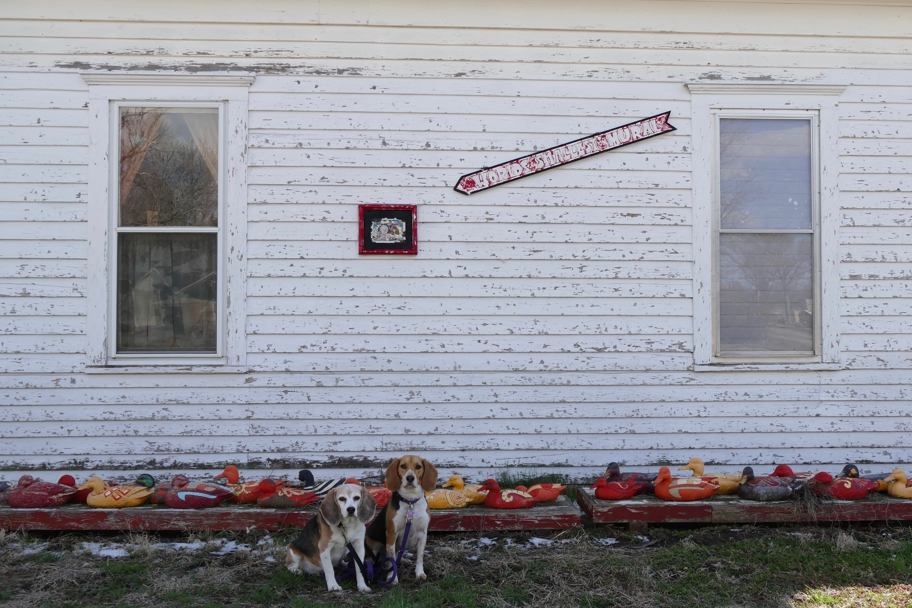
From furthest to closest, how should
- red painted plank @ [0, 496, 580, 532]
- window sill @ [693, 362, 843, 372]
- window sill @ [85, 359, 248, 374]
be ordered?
1. window sill @ [693, 362, 843, 372]
2. window sill @ [85, 359, 248, 374]
3. red painted plank @ [0, 496, 580, 532]

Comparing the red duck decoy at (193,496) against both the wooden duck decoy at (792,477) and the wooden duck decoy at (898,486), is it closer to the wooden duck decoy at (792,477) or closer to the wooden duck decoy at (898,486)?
the wooden duck decoy at (792,477)

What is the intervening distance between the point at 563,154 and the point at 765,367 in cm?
218

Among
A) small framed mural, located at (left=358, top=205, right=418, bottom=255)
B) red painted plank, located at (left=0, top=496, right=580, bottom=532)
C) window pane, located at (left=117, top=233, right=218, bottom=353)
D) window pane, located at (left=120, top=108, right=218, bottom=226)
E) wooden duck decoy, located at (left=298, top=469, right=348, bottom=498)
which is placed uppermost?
window pane, located at (left=120, top=108, right=218, bottom=226)

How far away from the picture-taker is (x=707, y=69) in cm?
520

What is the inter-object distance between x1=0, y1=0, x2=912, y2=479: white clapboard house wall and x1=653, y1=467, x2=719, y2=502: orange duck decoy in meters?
0.63

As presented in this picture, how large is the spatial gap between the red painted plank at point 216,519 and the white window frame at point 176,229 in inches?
41.7

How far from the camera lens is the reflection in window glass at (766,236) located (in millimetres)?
5227

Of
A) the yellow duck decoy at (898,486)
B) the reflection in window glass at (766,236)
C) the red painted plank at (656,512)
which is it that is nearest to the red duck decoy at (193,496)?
the red painted plank at (656,512)

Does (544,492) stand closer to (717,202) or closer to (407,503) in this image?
(407,503)

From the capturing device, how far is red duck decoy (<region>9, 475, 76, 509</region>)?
427cm

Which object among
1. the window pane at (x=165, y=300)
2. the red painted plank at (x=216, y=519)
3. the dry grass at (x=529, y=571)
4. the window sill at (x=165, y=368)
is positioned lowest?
the dry grass at (x=529, y=571)

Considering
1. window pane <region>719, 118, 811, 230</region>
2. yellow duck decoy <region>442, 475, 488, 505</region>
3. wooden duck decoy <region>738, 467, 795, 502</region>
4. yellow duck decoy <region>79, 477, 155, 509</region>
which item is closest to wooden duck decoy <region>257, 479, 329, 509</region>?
yellow duck decoy <region>79, 477, 155, 509</region>

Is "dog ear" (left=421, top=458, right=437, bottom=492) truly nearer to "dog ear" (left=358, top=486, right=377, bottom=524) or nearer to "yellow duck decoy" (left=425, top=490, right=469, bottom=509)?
"dog ear" (left=358, top=486, right=377, bottom=524)

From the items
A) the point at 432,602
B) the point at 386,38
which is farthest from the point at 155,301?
the point at 432,602
